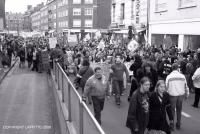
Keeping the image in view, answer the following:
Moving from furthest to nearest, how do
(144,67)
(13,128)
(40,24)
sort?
(40,24), (144,67), (13,128)

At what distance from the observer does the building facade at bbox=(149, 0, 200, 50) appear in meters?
18.6

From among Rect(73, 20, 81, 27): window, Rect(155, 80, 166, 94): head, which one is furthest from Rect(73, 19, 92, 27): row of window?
Rect(155, 80, 166, 94): head

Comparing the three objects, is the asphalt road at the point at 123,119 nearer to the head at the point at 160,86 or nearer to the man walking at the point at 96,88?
the man walking at the point at 96,88

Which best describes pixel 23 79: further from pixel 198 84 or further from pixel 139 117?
pixel 139 117

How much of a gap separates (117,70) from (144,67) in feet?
3.78

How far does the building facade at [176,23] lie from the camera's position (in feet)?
61.2

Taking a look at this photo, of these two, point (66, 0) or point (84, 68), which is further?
point (66, 0)

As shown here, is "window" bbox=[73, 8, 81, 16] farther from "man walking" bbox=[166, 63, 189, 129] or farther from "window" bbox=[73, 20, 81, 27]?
"man walking" bbox=[166, 63, 189, 129]

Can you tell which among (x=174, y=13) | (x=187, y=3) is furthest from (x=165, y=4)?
(x=187, y=3)

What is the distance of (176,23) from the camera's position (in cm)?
2095

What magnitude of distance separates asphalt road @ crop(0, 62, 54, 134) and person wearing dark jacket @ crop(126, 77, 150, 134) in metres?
3.95

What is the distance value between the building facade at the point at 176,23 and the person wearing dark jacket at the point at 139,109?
43.1ft

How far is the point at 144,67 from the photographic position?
10.5m

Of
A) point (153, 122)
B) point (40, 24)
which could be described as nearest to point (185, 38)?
point (153, 122)
